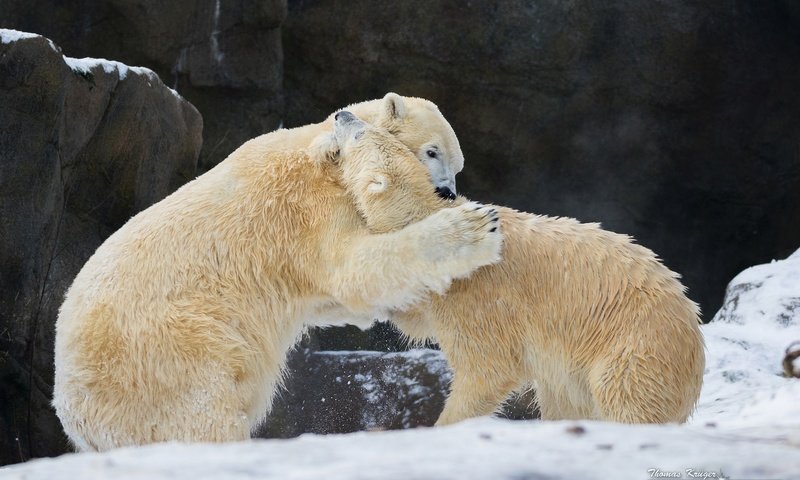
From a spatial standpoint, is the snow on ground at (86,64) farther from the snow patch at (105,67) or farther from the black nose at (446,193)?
the black nose at (446,193)

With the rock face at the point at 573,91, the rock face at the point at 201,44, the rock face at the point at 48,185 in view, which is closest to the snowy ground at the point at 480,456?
the rock face at the point at 48,185

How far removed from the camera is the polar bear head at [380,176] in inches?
151

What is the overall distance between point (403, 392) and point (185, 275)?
2.48m

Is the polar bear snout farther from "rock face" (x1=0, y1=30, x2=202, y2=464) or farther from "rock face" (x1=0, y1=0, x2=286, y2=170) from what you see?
"rock face" (x1=0, y1=0, x2=286, y2=170)

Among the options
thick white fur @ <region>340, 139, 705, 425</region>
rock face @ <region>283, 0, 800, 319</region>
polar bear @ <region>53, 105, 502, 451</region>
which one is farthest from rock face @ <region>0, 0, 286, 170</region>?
thick white fur @ <region>340, 139, 705, 425</region>

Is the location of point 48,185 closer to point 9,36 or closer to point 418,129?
point 9,36

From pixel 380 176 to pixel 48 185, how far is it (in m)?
2.45

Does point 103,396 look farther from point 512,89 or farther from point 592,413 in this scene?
point 512,89

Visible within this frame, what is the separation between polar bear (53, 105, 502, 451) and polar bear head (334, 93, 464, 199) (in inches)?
11.9

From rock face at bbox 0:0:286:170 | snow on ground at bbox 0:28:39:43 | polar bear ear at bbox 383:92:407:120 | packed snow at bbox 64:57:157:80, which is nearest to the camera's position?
polar bear ear at bbox 383:92:407:120

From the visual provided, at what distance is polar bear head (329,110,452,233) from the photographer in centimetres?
383

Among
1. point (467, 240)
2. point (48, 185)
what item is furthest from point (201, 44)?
point (467, 240)

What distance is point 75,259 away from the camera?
5.86 metres

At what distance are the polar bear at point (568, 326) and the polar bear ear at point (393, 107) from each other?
0.38m
